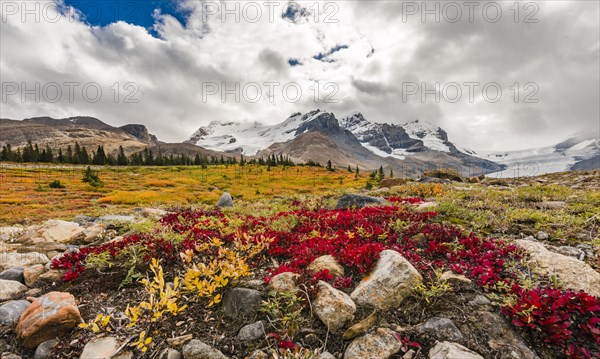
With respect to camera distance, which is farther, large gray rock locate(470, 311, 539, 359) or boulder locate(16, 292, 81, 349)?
boulder locate(16, 292, 81, 349)

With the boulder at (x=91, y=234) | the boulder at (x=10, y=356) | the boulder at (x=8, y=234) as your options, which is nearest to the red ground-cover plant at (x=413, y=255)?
the boulder at (x=10, y=356)

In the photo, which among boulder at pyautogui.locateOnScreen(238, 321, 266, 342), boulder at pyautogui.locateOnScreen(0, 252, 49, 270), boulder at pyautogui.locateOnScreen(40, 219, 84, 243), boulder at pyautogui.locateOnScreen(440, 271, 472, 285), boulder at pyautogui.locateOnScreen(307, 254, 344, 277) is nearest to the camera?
boulder at pyautogui.locateOnScreen(238, 321, 266, 342)

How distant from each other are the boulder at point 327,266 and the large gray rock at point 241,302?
1.22 m

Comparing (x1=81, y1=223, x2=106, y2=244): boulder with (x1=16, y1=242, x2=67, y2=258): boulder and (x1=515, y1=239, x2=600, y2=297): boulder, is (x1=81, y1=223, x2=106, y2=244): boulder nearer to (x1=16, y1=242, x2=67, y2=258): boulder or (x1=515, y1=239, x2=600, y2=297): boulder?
(x1=16, y1=242, x2=67, y2=258): boulder

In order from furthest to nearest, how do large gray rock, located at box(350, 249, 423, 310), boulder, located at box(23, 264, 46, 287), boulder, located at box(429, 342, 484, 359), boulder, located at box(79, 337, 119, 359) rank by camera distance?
boulder, located at box(23, 264, 46, 287), large gray rock, located at box(350, 249, 423, 310), boulder, located at box(79, 337, 119, 359), boulder, located at box(429, 342, 484, 359)

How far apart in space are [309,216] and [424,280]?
17.7 feet

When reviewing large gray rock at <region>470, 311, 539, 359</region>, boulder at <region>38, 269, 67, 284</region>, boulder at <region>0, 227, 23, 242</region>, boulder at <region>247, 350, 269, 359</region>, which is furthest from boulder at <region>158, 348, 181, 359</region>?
boulder at <region>0, 227, 23, 242</region>

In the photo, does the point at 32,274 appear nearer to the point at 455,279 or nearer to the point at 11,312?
the point at 11,312

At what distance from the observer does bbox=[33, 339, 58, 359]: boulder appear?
146 inches

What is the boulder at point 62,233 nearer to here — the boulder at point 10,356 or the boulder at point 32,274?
the boulder at point 32,274

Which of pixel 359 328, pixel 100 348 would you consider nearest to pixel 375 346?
pixel 359 328

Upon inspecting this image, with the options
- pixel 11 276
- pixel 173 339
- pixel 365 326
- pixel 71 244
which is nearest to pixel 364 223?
pixel 365 326

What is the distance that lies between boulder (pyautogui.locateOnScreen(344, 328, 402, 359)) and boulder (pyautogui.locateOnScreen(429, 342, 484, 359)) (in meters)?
0.42

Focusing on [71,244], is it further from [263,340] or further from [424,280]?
[424,280]
